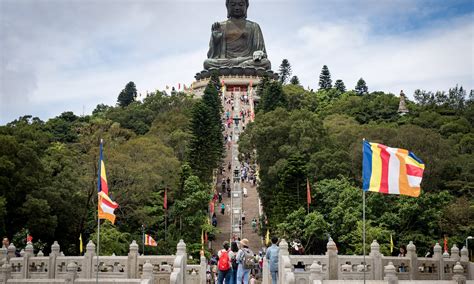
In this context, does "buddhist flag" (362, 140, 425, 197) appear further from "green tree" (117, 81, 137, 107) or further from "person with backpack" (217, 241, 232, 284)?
"green tree" (117, 81, 137, 107)

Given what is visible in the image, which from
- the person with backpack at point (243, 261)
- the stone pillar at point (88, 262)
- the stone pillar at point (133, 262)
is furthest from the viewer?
the stone pillar at point (88, 262)

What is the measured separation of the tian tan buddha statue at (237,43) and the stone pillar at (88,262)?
5486cm

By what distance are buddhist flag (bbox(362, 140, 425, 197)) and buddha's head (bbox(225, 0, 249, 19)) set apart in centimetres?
6305

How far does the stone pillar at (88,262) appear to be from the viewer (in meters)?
21.3

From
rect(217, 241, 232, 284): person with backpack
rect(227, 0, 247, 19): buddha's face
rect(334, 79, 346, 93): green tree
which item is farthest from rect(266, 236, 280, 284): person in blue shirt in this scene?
rect(334, 79, 346, 93): green tree

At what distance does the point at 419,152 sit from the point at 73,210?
17677 millimetres

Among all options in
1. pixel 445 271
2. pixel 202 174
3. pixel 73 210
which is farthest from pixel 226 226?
pixel 445 271

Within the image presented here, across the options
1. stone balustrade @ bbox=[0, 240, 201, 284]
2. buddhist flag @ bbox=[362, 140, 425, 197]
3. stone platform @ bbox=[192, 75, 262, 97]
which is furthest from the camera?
stone platform @ bbox=[192, 75, 262, 97]

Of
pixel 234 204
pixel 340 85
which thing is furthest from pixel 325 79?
pixel 234 204

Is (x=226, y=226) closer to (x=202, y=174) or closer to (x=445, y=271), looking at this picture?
(x=202, y=174)

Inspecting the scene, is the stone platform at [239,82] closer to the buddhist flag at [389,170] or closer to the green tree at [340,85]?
the green tree at [340,85]

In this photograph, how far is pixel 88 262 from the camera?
21.4 m

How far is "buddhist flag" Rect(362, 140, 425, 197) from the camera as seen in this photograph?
50.9 ft

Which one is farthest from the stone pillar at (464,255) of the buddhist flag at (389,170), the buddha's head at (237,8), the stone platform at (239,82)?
the buddha's head at (237,8)
